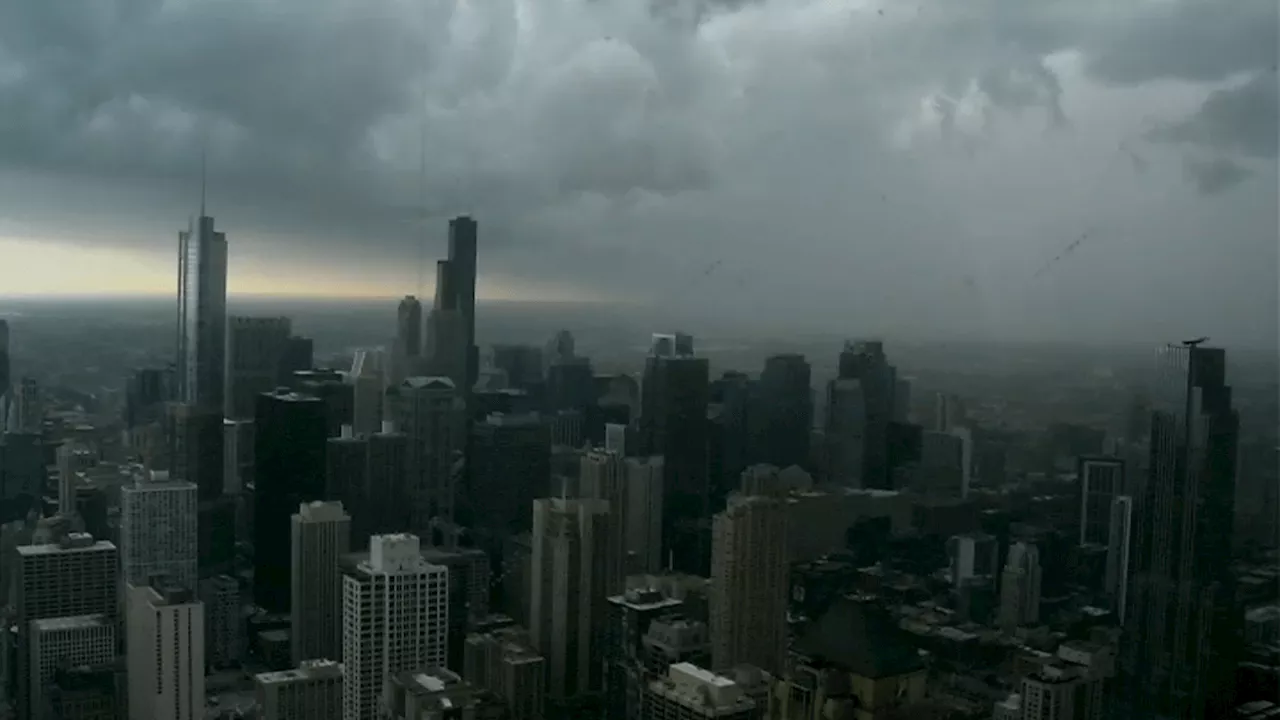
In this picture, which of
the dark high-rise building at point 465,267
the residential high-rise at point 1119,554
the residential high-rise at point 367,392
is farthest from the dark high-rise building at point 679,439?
the residential high-rise at point 1119,554

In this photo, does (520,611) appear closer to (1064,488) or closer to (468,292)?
(468,292)

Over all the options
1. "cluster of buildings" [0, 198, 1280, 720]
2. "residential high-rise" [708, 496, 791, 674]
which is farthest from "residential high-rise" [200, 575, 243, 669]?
"residential high-rise" [708, 496, 791, 674]

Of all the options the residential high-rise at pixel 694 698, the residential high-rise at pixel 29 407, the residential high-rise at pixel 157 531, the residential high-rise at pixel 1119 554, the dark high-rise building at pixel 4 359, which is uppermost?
the dark high-rise building at pixel 4 359

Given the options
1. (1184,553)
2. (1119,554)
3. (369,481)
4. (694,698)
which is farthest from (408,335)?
(1184,553)

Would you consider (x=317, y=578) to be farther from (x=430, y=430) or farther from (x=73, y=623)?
(x=73, y=623)

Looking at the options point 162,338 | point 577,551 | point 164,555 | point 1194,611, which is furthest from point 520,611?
point 1194,611

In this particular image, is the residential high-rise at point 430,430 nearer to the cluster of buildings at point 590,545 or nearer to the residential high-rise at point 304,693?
the cluster of buildings at point 590,545
